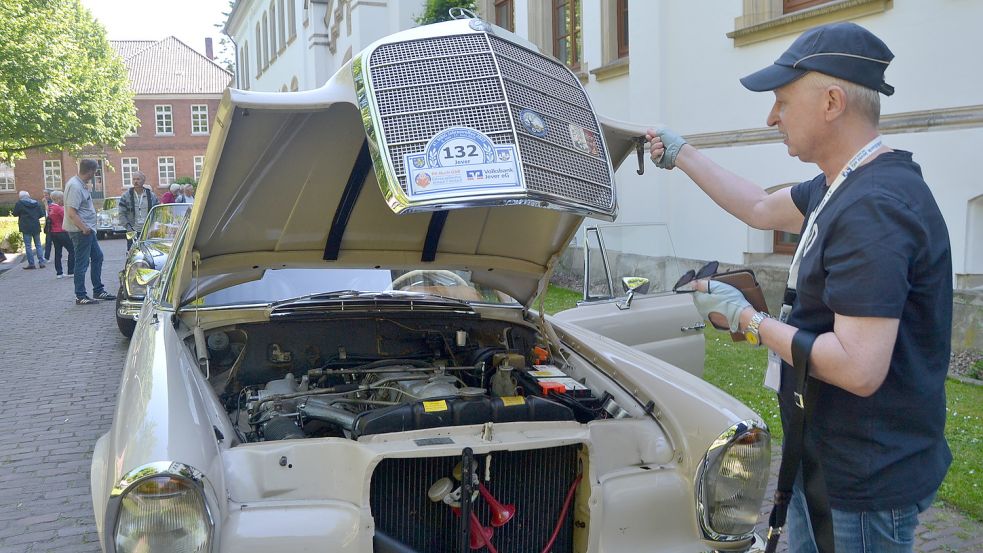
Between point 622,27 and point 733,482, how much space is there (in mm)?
11339

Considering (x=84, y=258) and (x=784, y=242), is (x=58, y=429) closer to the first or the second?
(x=84, y=258)

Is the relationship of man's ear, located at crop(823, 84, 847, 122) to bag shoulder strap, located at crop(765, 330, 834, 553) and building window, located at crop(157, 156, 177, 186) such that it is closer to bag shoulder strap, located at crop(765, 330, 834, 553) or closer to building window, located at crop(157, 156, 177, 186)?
bag shoulder strap, located at crop(765, 330, 834, 553)

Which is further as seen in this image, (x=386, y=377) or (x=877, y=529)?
(x=386, y=377)

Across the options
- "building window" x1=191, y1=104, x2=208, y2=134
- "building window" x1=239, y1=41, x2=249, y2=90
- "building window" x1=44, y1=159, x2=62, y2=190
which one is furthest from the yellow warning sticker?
"building window" x1=191, y1=104, x2=208, y2=134

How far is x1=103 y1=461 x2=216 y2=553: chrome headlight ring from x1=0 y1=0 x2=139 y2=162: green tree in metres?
25.6

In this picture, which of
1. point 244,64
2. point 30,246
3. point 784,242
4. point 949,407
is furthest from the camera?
point 244,64

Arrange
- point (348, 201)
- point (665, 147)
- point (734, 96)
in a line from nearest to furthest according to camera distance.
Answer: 1. point (665, 147)
2. point (348, 201)
3. point (734, 96)

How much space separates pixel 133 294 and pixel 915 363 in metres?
8.77

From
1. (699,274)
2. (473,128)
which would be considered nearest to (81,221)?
(473,128)

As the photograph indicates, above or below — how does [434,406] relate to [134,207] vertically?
below

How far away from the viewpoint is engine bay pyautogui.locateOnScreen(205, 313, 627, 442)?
299 cm

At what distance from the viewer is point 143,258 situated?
373 inches

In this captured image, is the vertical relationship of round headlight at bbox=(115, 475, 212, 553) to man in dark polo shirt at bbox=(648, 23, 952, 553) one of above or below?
below

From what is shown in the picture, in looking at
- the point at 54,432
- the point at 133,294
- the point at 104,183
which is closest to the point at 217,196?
the point at 54,432
